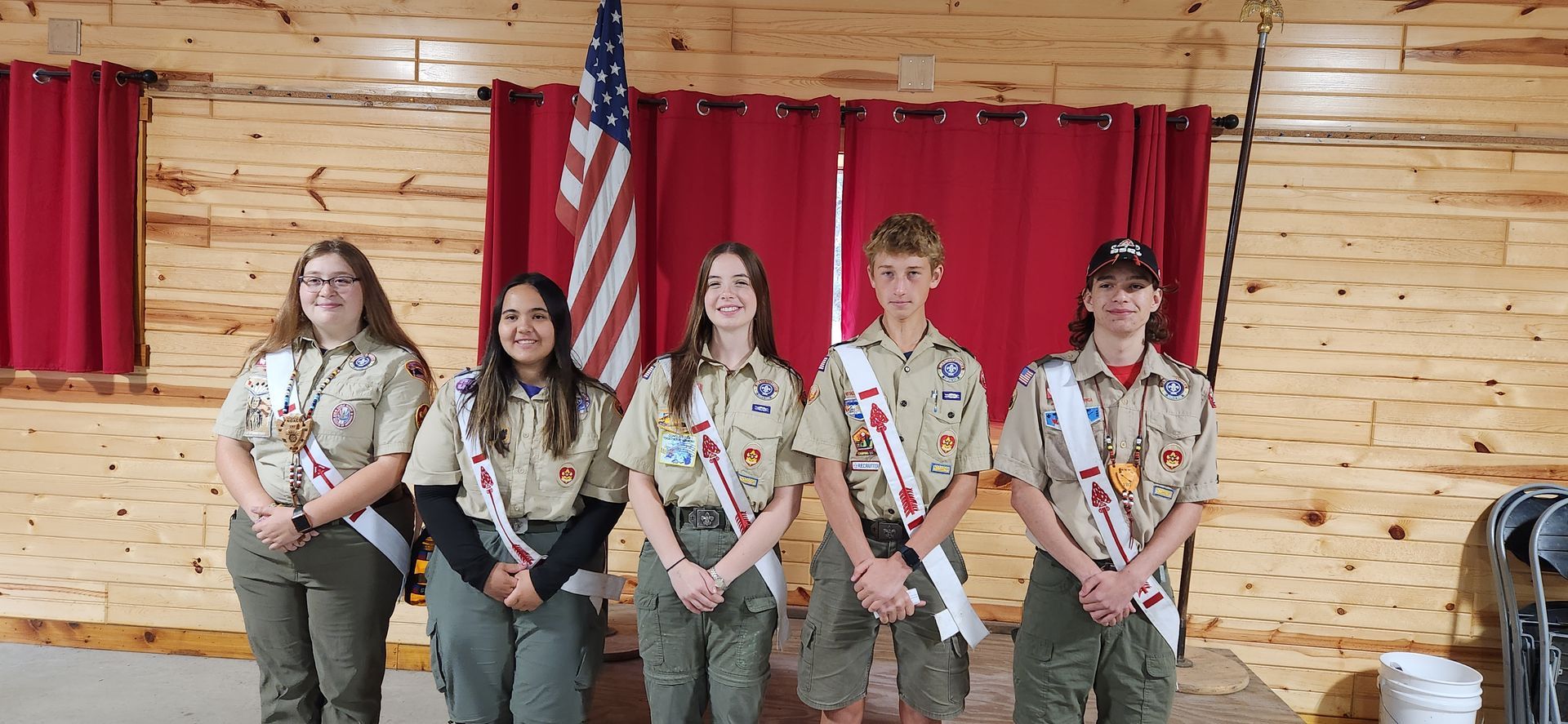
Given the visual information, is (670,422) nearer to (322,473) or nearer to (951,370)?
(951,370)

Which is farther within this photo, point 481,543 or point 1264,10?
point 1264,10

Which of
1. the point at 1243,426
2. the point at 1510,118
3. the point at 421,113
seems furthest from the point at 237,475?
the point at 1510,118

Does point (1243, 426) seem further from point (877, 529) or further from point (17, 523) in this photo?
point (17, 523)

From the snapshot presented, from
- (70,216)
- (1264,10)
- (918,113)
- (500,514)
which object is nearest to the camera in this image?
(500,514)

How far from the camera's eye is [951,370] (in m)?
2.11

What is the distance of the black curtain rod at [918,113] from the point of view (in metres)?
3.11

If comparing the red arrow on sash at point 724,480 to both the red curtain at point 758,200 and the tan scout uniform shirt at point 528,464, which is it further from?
the red curtain at point 758,200

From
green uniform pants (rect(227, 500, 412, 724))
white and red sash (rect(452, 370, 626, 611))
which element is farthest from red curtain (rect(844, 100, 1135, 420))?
green uniform pants (rect(227, 500, 412, 724))

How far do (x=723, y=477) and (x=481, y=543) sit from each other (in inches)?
23.6

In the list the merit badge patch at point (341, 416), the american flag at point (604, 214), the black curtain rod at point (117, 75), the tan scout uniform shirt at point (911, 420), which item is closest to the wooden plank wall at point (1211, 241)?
the black curtain rod at point (117, 75)

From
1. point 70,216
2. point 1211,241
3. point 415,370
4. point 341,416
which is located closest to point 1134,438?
point 1211,241

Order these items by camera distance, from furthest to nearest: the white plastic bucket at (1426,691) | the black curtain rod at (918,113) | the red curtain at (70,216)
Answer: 1. the red curtain at (70,216)
2. the black curtain rod at (918,113)
3. the white plastic bucket at (1426,691)

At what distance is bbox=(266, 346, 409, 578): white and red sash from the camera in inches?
85.5

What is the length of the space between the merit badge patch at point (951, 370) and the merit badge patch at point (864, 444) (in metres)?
0.24
